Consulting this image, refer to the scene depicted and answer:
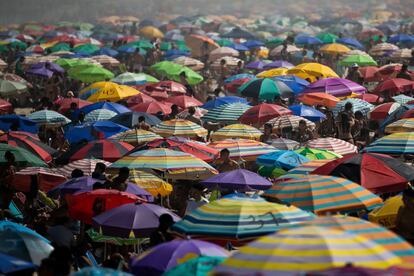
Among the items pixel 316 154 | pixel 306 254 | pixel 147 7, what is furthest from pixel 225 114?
pixel 147 7

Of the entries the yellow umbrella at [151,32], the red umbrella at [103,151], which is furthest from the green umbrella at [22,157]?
the yellow umbrella at [151,32]

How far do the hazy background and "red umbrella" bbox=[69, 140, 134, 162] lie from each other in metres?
52.8

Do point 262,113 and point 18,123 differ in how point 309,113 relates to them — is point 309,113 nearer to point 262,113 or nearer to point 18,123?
point 262,113

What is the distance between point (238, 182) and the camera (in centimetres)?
1248

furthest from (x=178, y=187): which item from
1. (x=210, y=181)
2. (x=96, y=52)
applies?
(x=96, y=52)

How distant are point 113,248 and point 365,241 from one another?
4.92m

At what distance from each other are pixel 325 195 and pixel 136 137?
22.4 ft

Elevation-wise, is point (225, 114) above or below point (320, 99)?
above

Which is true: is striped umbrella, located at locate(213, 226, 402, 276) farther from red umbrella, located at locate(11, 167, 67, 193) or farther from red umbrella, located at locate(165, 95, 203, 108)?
red umbrella, located at locate(165, 95, 203, 108)

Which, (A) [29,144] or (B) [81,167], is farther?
(A) [29,144]

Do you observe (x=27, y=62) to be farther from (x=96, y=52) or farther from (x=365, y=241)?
(x=365, y=241)

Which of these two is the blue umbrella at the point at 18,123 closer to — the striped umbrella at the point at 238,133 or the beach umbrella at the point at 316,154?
the striped umbrella at the point at 238,133

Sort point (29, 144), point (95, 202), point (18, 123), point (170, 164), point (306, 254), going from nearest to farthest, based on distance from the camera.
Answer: point (306, 254), point (95, 202), point (170, 164), point (29, 144), point (18, 123)

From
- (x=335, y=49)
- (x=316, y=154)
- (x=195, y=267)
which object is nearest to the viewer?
(x=195, y=267)
